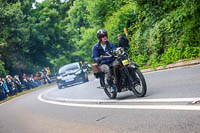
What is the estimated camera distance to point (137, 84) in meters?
6.84

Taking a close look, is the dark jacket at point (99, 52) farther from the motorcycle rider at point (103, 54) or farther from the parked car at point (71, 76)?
the parked car at point (71, 76)

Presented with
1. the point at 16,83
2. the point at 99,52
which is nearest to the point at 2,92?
the point at 16,83

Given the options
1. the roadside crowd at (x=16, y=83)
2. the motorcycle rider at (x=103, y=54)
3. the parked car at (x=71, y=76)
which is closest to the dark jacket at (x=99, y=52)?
the motorcycle rider at (x=103, y=54)

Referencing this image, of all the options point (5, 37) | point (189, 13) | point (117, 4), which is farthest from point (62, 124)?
point (5, 37)

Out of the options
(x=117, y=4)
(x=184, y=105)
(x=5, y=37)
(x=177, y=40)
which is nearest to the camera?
(x=184, y=105)

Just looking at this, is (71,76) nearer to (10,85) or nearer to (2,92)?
(2,92)

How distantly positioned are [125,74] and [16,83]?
2085 cm

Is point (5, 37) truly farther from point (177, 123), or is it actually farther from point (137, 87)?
point (177, 123)

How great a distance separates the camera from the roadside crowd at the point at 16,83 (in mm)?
21391

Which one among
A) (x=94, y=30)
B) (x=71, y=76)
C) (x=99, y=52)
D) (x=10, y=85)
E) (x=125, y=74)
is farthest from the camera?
(x=94, y=30)

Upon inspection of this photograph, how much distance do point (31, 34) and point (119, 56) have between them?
3279cm

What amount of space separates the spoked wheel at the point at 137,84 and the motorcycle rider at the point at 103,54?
67 cm

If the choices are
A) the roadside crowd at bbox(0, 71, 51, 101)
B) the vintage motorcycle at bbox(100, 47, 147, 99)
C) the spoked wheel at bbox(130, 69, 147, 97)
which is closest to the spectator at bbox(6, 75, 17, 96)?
the roadside crowd at bbox(0, 71, 51, 101)

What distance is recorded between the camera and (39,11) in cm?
4303
